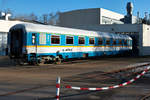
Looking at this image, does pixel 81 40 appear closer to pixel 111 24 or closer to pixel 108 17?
pixel 111 24

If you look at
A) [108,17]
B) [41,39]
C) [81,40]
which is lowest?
[41,39]

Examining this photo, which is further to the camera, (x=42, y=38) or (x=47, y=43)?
(x=47, y=43)

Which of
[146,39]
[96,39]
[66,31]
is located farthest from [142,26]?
[66,31]

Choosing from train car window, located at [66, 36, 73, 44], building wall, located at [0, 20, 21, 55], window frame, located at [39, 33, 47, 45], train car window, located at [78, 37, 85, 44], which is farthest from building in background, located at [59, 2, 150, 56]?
window frame, located at [39, 33, 47, 45]

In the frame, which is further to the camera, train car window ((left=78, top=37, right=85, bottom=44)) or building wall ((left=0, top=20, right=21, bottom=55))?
building wall ((left=0, top=20, right=21, bottom=55))

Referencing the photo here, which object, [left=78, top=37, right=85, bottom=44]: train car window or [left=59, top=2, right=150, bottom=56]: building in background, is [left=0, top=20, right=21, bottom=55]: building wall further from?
[left=59, top=2, right=150, bottom=56]: building in background

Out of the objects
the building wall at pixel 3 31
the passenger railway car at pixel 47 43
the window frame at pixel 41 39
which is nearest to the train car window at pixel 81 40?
the passenger railway car at pixel 47 43

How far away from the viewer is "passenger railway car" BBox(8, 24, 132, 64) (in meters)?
16.6

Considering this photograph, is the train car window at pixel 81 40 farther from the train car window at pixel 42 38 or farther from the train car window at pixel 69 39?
the train car window at pixel 42 38

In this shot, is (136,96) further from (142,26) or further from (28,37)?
(142,26)

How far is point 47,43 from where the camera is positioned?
702 inches

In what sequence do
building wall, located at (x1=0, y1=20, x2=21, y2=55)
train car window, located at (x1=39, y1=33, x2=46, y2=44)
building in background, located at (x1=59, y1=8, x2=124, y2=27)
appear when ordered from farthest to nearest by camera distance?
building in background, located at (x1=59, y1=8, x2=124, y2=27), building wall, located at (x1=0, y1=20, x2=21, y2=55), train car window, located at (x1=39, y1=33, x2=46, y2=44)

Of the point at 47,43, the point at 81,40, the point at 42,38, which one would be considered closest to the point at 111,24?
the point at 81,40

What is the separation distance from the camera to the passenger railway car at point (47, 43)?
54.4 ft
